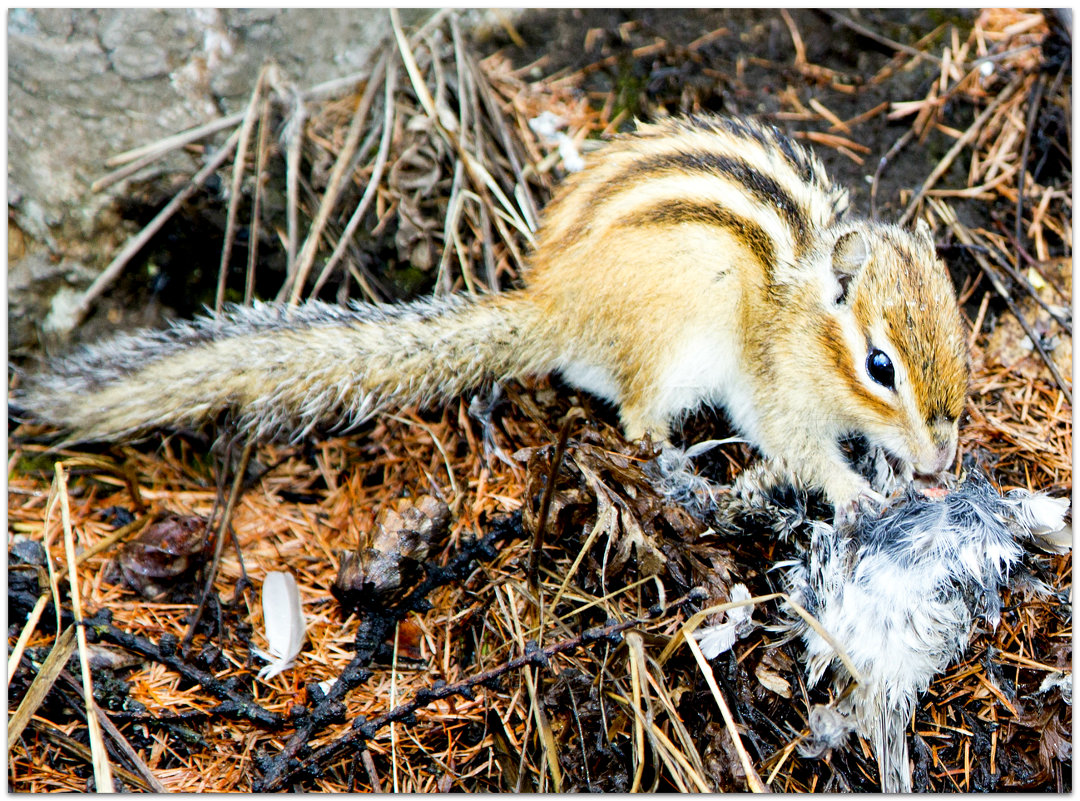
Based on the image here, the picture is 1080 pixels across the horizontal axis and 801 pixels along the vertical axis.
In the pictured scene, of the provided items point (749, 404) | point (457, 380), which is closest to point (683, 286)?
point (749, 404)

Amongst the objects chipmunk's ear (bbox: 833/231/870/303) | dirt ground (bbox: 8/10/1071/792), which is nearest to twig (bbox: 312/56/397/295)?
dirt ground (bbox: 8/10/1071/792)

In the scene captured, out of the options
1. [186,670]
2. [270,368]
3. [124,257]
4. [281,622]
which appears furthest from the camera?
[124,257]

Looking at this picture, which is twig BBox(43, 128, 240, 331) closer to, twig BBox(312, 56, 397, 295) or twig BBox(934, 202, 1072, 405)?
twig BBox(312, 56, 397, 295)

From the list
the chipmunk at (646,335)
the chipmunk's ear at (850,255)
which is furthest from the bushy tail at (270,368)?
the chipmunk's ear at (850,255)

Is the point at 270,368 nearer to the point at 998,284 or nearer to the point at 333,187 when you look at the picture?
the point at 333,187

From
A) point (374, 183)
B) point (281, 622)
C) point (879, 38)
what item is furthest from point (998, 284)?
point (281, 622)

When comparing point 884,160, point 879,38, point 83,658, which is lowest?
point 83,658

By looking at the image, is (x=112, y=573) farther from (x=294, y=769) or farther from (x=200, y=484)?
(x=294, y=769)
